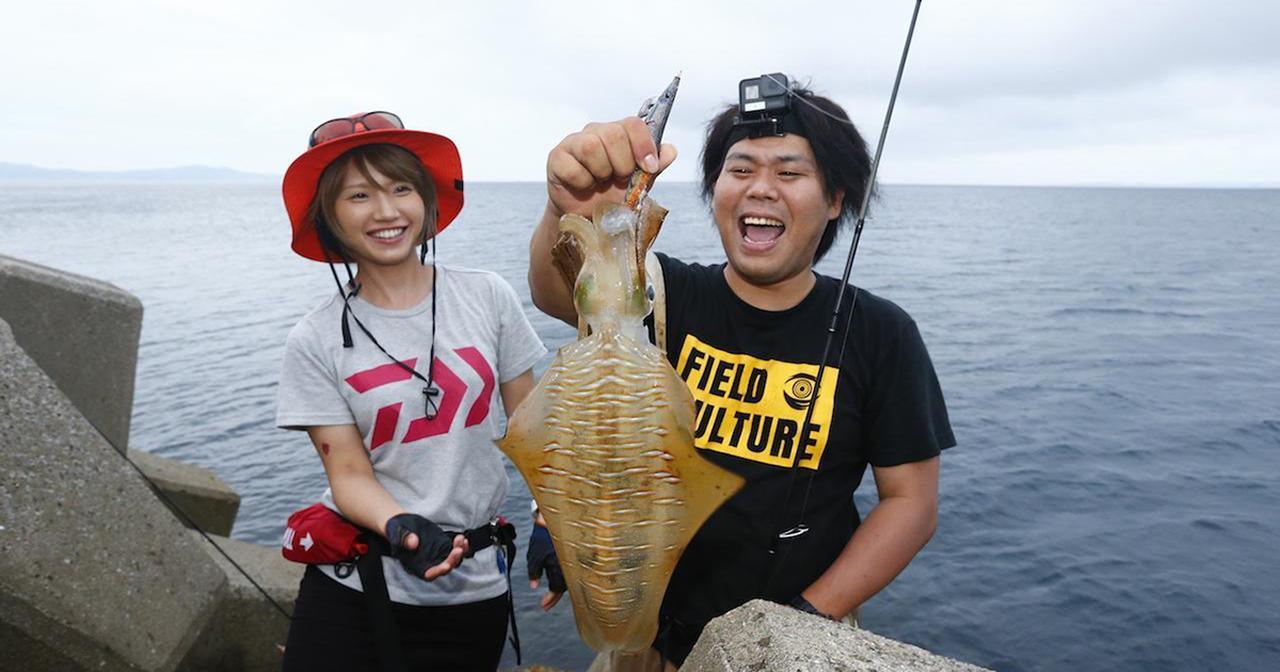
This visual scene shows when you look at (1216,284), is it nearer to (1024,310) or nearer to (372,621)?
(1024,310)

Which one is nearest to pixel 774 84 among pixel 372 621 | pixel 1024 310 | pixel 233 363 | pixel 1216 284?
pixel 372 621

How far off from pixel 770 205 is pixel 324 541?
6.73 ft

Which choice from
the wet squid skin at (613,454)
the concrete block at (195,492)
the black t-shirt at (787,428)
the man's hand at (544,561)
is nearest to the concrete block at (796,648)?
the wet squid skin at (613,454)

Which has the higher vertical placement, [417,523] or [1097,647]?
[417,523]

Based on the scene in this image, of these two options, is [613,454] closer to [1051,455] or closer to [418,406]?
[418,406]

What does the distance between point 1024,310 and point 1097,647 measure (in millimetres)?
17749

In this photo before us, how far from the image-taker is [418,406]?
8.66 feet

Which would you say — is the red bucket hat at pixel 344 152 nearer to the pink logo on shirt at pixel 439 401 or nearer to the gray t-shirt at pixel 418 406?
the gray t-shirt at pixel 418 406

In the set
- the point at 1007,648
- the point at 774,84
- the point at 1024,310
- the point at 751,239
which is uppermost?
the point at 774,84

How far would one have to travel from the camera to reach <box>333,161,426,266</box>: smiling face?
105 inches

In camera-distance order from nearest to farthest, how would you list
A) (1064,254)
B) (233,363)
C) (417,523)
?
(417,523) → (233,363) → (1064,254)

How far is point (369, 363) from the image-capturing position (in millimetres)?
2631

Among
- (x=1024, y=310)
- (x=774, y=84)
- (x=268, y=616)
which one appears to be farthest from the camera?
(x=1024, y=310)

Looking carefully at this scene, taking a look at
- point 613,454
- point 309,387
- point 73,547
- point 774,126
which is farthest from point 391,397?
point 774,126
